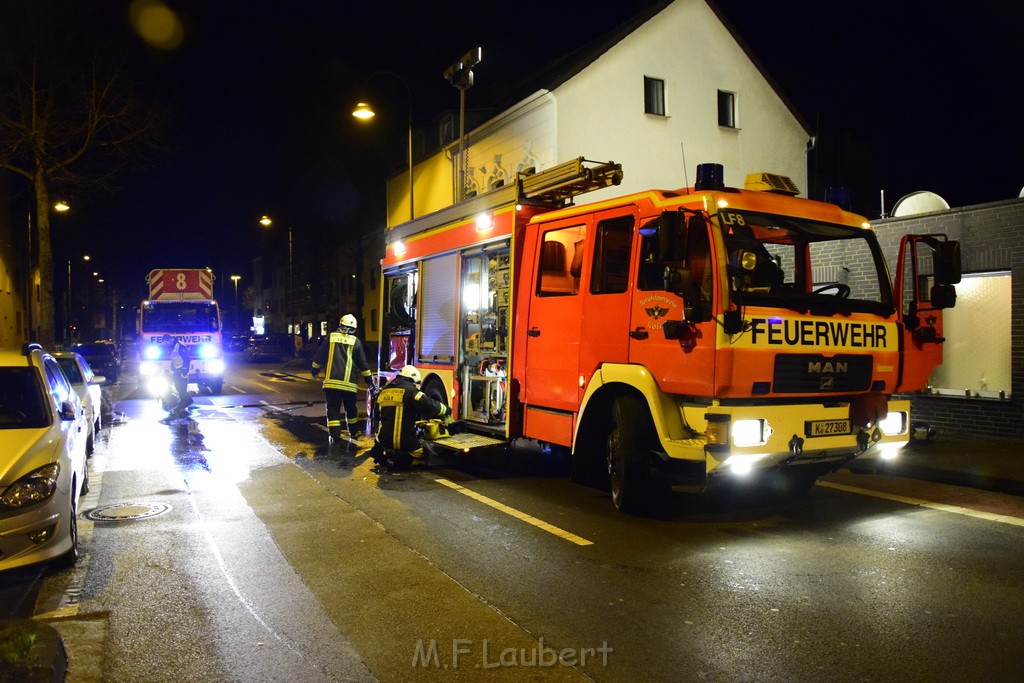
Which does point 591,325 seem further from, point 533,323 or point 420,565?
point 420,565

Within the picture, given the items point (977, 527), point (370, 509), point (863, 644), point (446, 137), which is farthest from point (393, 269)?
point (446, 137)

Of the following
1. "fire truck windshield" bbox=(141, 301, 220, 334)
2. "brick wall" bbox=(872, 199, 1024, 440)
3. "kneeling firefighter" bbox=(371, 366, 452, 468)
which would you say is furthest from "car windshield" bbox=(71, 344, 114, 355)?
"brick wall" bbox=(872, 199, 1024, 440)

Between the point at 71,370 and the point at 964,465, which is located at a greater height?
the point at 71,370

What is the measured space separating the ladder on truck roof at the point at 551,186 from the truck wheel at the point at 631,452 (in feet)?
7.34

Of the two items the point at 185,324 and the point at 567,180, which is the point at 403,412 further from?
the point at 185,324

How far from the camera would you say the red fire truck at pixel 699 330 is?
6.10 metres

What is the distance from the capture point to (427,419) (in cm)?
941

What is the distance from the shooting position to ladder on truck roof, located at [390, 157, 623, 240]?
7930 mm

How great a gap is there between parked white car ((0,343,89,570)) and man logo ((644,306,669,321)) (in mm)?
4425

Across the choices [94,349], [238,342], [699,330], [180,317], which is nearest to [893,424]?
[699,330]

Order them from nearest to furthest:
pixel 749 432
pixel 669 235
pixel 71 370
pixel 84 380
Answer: pixel 669 235 → pixel 749 432 → pixel 84 380 → pixel 71 370

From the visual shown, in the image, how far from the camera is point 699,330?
241 inches

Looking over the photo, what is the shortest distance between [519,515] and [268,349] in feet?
127

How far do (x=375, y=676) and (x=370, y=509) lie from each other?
3.62 m
